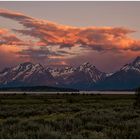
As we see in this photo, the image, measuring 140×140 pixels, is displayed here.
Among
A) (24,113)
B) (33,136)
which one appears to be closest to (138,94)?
(24,113)

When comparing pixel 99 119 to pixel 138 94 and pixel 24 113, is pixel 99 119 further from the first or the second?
pixel 138 94

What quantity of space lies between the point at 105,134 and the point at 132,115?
40.1 ft

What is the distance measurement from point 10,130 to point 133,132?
648cm

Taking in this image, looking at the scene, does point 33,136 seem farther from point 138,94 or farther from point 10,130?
point 138,94

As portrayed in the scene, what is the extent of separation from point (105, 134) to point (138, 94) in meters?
31.9

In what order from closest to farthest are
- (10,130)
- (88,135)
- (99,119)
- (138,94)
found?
(88,135)
(10,130)
(99,119)
(138,94)

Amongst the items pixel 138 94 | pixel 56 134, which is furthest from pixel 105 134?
pixel 138 94

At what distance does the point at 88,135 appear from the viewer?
18344mm

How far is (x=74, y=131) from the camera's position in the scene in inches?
786

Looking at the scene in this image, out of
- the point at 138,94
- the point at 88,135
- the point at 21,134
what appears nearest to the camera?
the point at 21,134

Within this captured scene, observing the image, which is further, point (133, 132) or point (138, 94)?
point (138, 94)

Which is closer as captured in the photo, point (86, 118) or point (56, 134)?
point (56, 134)

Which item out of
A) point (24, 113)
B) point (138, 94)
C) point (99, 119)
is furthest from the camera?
point (138, 94)

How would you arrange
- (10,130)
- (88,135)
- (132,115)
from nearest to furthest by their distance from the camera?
(88,135) → (10,130) → (132,115)
